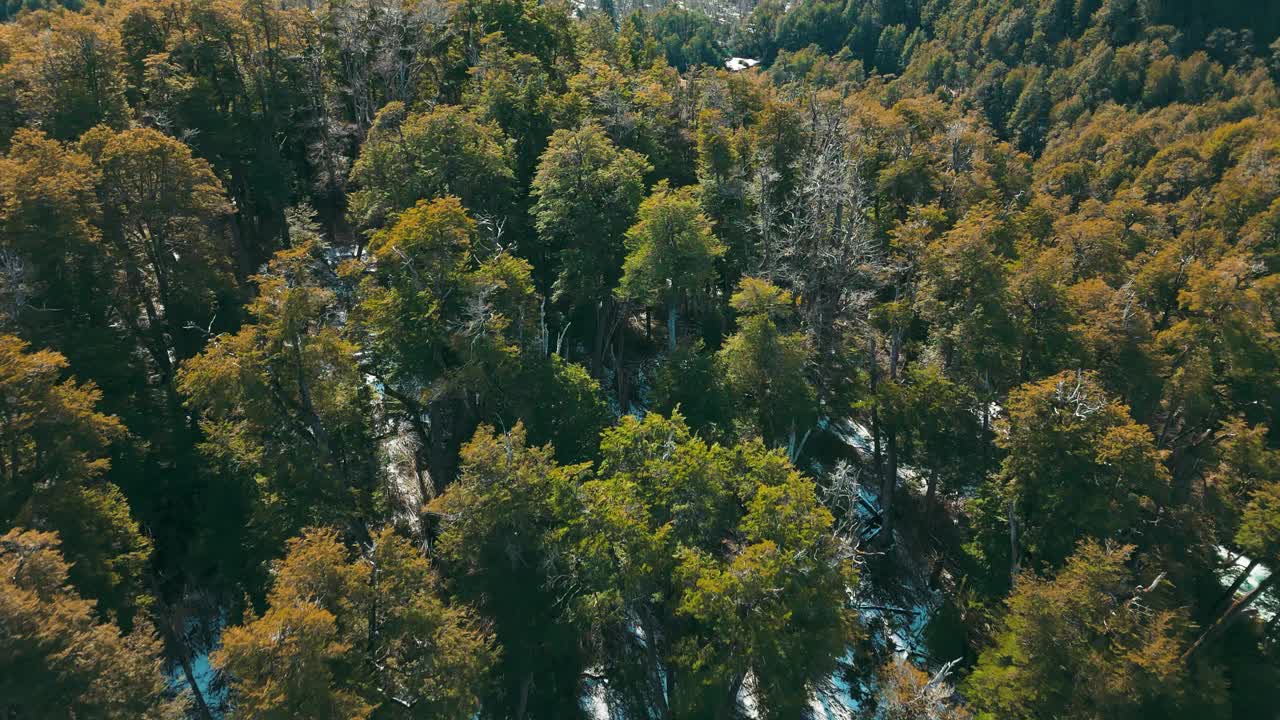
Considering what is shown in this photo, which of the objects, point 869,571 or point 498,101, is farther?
point 498,101

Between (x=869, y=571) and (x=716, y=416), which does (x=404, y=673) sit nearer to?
(x=716, y=416)

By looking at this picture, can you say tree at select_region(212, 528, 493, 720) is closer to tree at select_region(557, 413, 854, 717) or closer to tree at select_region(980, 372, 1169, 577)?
tree at select_region(557, 413, 854, 717)

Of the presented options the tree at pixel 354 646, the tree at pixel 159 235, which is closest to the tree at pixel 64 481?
the tree at pixel 354 646

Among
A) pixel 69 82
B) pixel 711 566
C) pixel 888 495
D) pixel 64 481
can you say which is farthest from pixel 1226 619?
pixel 69 82

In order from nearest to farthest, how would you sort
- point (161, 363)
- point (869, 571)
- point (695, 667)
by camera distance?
point (695, 667)
point (161, 363)
point (869, 571)

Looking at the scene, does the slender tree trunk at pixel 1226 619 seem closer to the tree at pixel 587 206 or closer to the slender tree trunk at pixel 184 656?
the tree at pixel 587 206

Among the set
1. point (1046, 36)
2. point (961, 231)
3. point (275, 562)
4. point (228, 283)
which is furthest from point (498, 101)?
point (1046, 36)
